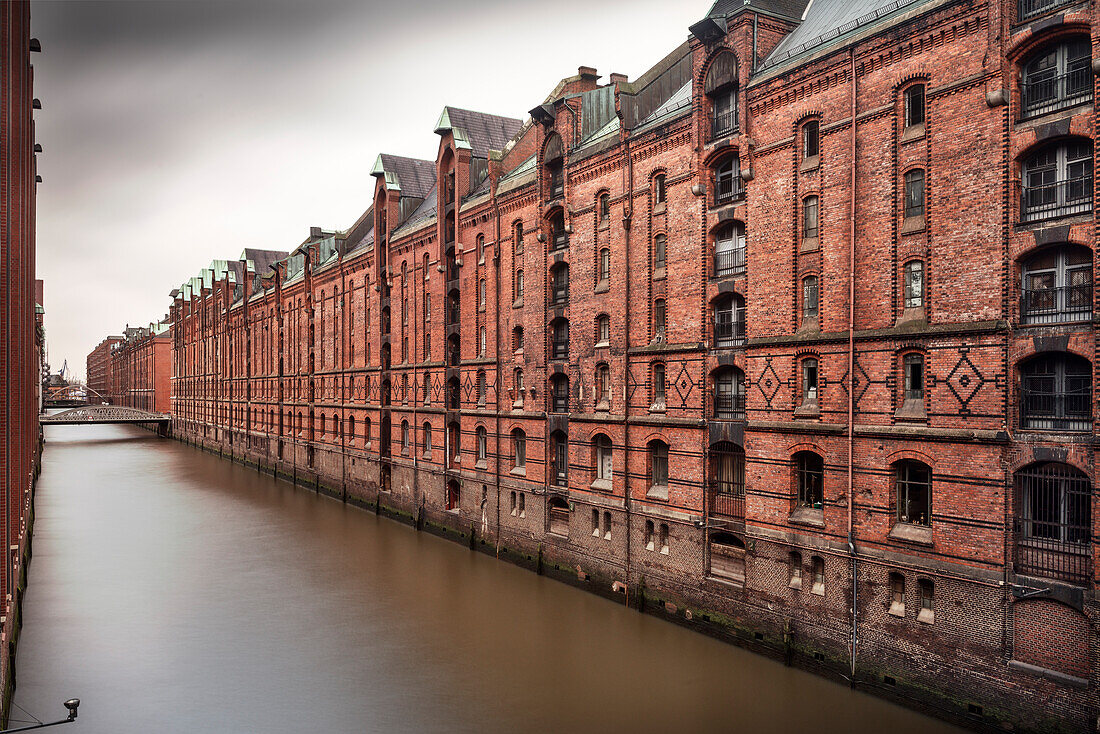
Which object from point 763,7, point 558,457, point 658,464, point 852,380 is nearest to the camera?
point 852,380

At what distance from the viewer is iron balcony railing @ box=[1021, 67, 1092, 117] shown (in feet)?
41.8

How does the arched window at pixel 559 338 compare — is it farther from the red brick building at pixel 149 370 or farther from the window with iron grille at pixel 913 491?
the red brick building at pixel 149 370

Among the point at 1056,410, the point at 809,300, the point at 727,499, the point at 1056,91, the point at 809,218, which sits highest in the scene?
the point at 1056,91

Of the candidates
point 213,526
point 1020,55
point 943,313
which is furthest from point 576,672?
point 213,526

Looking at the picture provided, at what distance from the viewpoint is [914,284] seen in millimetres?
14984

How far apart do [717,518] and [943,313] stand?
747 centimetres

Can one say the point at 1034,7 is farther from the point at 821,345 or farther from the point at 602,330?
the point at 602,330

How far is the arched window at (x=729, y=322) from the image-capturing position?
19062 millimetres

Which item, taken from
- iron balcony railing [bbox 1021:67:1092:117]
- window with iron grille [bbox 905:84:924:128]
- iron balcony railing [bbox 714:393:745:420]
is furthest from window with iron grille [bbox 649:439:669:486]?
iron balcony railing [bbox 1021:67:1092:117]

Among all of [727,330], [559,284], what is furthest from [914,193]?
[559,284]

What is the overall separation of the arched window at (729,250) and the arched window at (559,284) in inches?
258

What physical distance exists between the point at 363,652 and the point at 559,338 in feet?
37.1

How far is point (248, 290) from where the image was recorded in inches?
2489

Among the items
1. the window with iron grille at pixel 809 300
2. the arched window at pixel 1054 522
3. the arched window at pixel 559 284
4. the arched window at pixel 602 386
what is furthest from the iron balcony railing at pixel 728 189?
the arched window at pixel 1054 522
